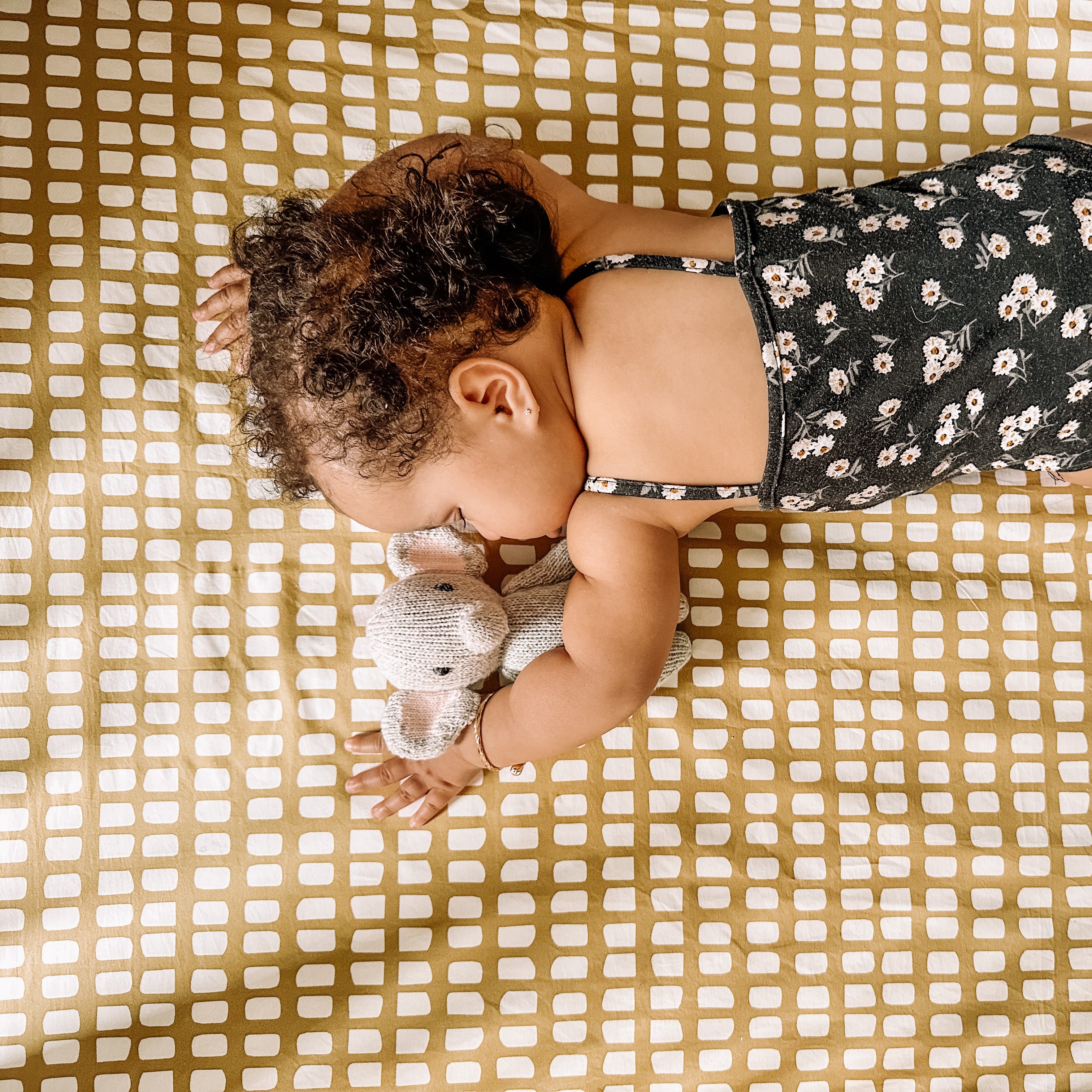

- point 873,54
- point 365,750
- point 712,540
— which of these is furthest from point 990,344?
point 365,750

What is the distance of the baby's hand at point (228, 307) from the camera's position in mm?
995

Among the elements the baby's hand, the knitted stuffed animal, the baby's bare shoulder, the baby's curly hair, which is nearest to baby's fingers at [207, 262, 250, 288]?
the baby's hand

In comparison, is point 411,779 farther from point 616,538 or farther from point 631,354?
point 631,354

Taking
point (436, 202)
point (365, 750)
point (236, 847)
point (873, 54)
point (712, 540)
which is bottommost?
point (236, 847)

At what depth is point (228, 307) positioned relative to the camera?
1.00m

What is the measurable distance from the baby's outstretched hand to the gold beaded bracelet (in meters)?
0.02

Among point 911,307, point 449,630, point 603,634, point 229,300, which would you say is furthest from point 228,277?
point 911,307

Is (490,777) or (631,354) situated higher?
(631,354)

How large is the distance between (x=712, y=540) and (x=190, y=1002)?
849mm

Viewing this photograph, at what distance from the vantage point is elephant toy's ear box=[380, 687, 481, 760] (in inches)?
38.7

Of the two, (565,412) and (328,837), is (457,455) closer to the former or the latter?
(565,412)

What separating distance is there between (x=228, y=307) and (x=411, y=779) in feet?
2.00

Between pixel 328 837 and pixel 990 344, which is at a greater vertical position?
pixel 990 344

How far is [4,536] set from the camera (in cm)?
102
